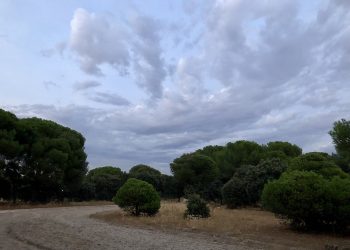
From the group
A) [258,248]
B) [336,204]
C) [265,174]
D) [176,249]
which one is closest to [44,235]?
[176,249]

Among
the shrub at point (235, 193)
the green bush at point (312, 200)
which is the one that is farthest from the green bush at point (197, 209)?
the shrub at point (235, 193)

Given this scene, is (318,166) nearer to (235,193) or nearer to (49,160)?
(235,193)

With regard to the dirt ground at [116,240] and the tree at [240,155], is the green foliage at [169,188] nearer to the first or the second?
the tree at [240,155]

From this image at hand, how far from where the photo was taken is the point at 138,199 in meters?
26.1

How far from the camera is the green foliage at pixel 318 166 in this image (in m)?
19.0

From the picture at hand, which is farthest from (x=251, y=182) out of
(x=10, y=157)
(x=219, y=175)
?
(x=219, y=175)

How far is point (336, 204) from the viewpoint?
16.4 metres

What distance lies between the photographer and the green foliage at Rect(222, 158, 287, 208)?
3206 centimetres

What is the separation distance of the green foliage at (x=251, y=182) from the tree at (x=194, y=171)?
20.8 m

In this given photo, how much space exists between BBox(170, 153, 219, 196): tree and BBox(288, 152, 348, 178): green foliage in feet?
120

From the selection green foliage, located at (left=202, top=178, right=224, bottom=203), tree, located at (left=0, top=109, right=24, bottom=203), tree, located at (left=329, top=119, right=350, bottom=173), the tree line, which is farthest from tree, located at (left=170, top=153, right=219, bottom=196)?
tree, located at (left=329, top=119, right=350, bottom=173)

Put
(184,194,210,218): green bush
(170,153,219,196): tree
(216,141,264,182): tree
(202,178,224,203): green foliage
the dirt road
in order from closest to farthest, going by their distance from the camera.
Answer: the dirt road → (184,194,210,218): green bush → (216,141,264,182): tree → (202,178,224,203): green foliage → (170,153,219,196): tree

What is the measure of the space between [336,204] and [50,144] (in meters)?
33.3

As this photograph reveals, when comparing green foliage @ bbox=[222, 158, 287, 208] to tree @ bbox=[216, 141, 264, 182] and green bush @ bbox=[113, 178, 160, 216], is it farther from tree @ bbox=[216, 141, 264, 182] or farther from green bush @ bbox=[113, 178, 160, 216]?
tree @ bbox=[216, 141, 264, 182]
